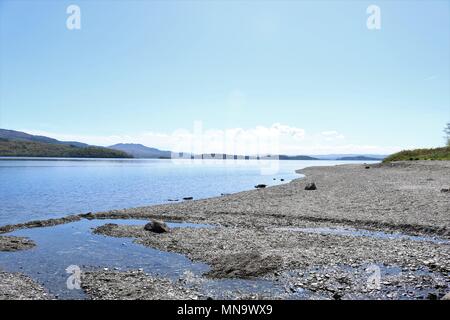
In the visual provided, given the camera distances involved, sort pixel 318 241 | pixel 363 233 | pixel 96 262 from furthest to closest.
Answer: pixel 363 233
pixel 318 241
pixel 96 262

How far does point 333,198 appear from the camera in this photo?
1594 inches

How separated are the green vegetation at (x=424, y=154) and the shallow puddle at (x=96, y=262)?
261ft

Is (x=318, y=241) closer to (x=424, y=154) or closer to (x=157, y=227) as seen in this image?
(x=157, y=227)

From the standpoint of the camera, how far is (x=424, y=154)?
3780 inches

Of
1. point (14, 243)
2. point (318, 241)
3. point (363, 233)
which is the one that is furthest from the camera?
point (363, 233)

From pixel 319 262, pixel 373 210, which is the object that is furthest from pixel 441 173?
pixel 319 262

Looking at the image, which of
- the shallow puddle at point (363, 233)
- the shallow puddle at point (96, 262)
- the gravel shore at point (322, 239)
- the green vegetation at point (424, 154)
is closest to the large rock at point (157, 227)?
the gravel shore at point (322, 239)

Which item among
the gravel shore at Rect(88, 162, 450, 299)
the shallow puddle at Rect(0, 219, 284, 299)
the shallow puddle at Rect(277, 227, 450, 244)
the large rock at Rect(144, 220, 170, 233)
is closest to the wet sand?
the gravel shore at Rect(88, 162, 450, 299)

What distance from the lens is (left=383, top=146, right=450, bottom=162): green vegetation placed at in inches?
3364

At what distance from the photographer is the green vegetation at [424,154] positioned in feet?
280

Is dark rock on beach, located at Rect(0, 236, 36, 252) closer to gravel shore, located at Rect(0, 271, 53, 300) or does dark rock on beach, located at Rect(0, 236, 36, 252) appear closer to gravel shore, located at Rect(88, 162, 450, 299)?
gravel shore, located at Rect(88, 162, 450, 299)

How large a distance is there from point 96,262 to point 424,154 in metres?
98.1

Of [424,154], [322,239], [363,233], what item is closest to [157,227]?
[322,239]
